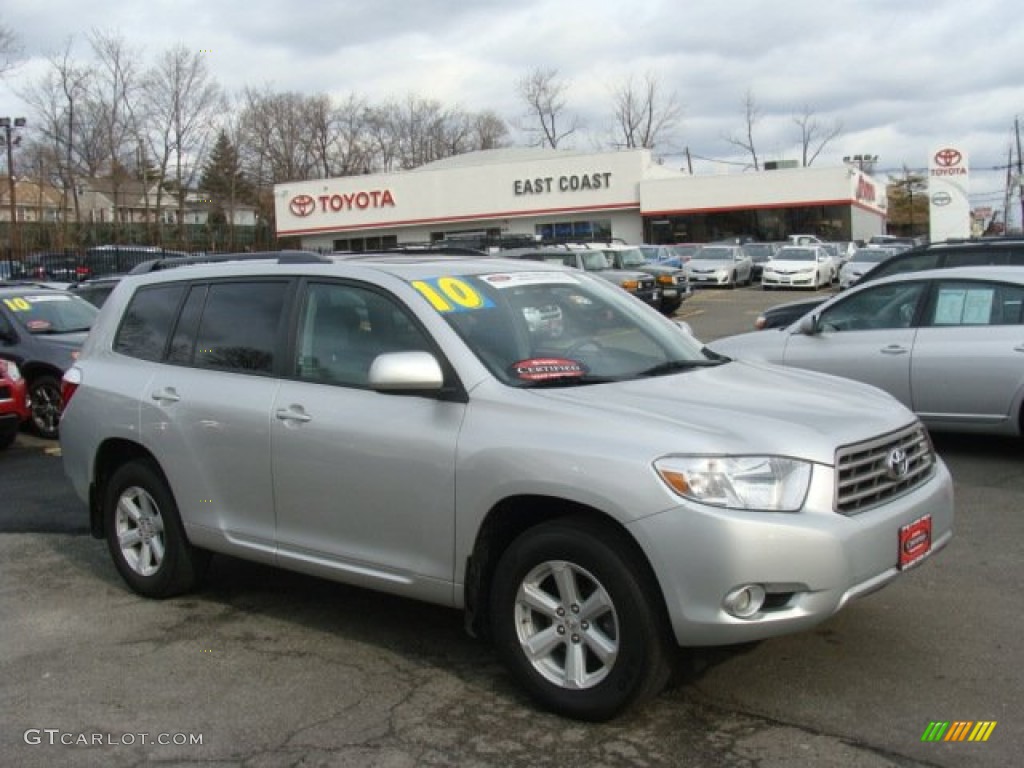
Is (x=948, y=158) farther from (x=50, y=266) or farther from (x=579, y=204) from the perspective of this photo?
(x=50, y=266)

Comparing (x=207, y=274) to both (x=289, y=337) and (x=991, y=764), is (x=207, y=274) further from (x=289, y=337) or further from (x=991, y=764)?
(x=991, y=764)

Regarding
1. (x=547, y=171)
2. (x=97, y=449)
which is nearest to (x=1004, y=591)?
(x=97, y=449)

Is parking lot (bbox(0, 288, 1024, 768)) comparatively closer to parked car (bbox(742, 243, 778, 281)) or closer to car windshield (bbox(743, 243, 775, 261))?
parked car (bbox(742, 243, 778, 281))

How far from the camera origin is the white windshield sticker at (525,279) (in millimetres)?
4715

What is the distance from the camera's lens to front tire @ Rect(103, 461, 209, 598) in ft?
17.6

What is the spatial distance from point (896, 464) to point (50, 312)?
10.7 metres

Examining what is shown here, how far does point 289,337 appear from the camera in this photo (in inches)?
191

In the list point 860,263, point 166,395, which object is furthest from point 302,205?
point 166,395

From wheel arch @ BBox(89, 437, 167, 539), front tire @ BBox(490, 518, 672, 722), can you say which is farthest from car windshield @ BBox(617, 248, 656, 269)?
front tire @ BBox(490, 518, 672, 722)

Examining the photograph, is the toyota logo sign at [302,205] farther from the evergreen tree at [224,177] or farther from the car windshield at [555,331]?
the car windshield at [555,331]

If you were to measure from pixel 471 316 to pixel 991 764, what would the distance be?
2569mm

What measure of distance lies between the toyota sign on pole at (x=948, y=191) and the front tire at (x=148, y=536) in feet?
114

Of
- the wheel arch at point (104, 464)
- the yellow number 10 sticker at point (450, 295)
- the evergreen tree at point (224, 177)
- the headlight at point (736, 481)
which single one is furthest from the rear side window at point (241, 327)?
the evergreen tree at point (224, 177)

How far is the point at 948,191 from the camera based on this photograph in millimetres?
35781
